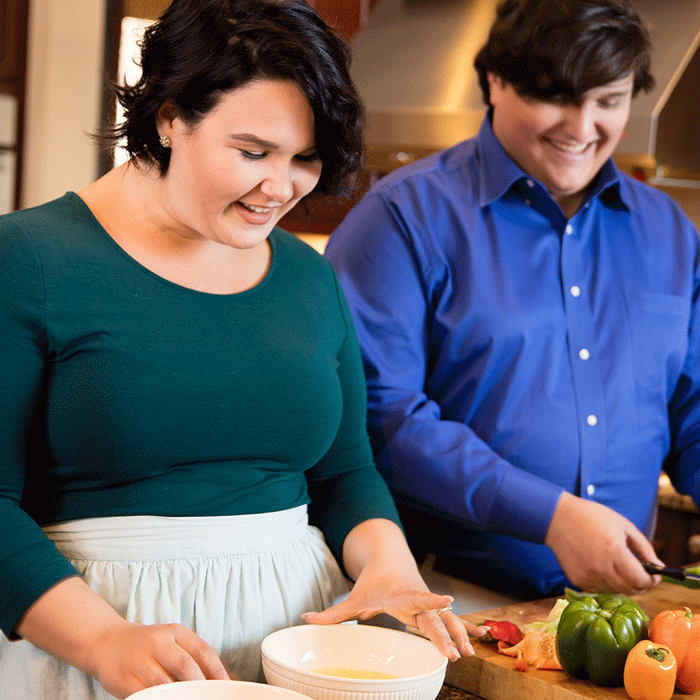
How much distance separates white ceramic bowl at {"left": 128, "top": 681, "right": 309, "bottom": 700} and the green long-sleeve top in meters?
0.18

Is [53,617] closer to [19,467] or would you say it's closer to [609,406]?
[19,467]

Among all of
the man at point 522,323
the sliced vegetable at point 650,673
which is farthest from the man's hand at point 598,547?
the sliced vegetable at point 650,673

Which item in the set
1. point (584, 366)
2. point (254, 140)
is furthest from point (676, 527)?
point (254, 140)

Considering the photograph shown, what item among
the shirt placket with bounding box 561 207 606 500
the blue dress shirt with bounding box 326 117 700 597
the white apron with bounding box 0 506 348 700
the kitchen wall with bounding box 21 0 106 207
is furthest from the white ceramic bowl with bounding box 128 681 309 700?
the kitchen wall with bounding box 21 0 106 207

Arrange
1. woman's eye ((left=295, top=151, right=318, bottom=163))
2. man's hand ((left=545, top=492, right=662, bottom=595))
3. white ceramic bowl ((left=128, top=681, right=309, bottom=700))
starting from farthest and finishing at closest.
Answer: man's hand ((left=545, top=492, right=662, bottom=595)) → woman's eye ((left=295, top=151, right=318, bottom=163)) → white ceramic bowl ((left=128, top=681, right=309, bottom=700))

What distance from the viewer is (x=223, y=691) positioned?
32.9 inches

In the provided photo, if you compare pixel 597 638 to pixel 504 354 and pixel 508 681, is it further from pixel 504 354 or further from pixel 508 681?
pixel 504 354

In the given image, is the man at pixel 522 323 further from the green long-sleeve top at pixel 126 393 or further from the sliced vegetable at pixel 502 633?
the green long-sleeve top at pixel 126 393

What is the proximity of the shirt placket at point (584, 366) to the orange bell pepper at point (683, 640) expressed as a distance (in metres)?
0.40

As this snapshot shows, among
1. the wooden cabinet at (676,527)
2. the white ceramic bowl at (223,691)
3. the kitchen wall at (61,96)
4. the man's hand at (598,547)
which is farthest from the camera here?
the kitchen wall at (61,96)

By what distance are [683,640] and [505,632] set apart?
0.21 meters

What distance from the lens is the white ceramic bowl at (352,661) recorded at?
86 cm

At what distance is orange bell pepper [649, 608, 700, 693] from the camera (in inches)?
41.7

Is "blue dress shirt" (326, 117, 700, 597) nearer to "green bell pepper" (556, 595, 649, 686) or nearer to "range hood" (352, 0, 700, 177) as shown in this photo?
"green bell pepper" (556, 595, 649, 686)
